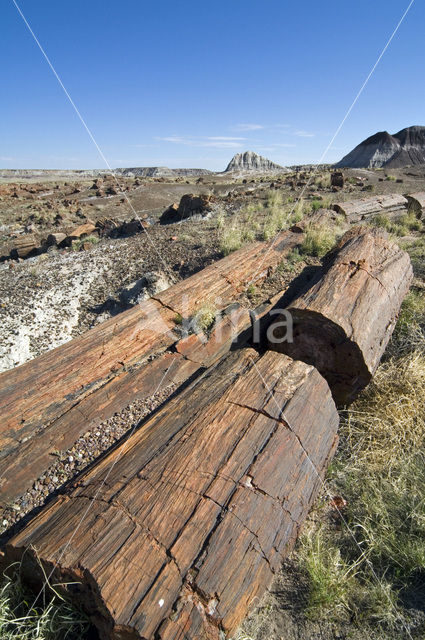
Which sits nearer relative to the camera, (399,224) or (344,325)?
(344,325)

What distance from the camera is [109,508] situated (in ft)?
5.88

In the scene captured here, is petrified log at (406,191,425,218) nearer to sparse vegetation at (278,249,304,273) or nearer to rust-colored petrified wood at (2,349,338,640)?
sparse vegetation at (278,249,304,273)

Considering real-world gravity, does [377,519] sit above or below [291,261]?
below

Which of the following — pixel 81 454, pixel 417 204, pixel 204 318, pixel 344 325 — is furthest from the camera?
pixel 417 204

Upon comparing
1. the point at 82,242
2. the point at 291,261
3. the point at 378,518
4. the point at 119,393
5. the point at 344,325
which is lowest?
the point at 378,518

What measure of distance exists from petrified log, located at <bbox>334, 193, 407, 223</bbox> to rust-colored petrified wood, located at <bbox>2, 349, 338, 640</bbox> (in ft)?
25.1

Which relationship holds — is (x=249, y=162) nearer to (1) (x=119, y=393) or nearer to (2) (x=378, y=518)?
(1) (x=119, y=393)

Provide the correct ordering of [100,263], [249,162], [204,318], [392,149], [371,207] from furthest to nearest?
[249,162], [392,149], [371,207], [100,263], [204,318]

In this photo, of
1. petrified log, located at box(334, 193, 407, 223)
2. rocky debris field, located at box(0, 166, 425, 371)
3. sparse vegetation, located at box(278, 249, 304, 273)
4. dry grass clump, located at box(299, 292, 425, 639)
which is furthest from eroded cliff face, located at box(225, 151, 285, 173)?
dry grass clump, located at box(299, 292, 425, 639)

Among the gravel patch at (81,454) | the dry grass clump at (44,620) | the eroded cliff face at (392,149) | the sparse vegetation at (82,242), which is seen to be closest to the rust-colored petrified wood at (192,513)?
the dry grass clump at (44,620)

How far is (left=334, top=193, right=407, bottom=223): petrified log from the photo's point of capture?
29.4 feet

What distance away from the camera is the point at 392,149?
44219 mm

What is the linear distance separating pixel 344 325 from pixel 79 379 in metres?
2.35

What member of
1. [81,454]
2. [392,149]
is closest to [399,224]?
[81,454]
